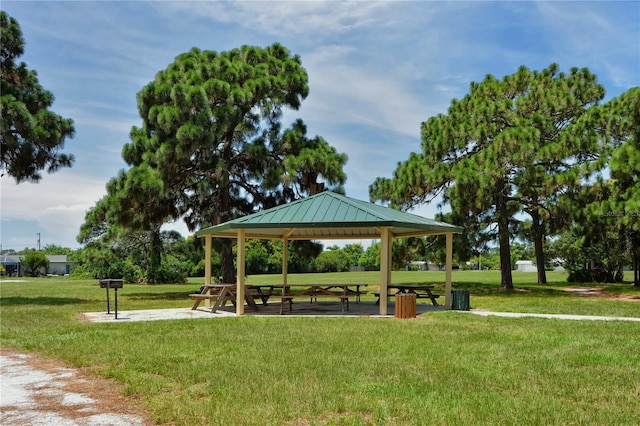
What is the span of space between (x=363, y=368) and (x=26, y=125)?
14480mm

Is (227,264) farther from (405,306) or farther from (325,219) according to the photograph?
(405,306)

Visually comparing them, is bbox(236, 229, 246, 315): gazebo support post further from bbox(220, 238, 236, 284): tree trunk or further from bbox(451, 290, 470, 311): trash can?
bbox(220, 238, 236, 284): tree trunk

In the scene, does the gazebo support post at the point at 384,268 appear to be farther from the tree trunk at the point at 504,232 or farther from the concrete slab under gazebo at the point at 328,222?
the tree trunk at the point at 504,232

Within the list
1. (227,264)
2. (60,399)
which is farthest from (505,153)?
(60,399)

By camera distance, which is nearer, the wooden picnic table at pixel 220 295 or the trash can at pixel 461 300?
the wooden picnic table at pixel 220 295

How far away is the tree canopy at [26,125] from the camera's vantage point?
1745 centimetres

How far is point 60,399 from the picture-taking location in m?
5.76

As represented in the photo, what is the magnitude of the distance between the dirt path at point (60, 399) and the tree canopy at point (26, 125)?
11845mm

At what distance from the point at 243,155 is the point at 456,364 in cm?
1727

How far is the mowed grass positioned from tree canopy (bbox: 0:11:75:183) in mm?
7877

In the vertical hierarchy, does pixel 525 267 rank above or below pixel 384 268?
below

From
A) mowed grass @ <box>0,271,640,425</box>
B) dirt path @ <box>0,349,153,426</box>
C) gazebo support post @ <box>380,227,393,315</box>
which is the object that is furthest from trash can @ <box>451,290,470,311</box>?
dirt path @ <box>0,349,153,426</box>

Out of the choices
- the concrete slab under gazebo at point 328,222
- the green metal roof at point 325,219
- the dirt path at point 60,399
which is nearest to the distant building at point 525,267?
the green metal roof at point 325,219

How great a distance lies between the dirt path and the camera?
5047mm
